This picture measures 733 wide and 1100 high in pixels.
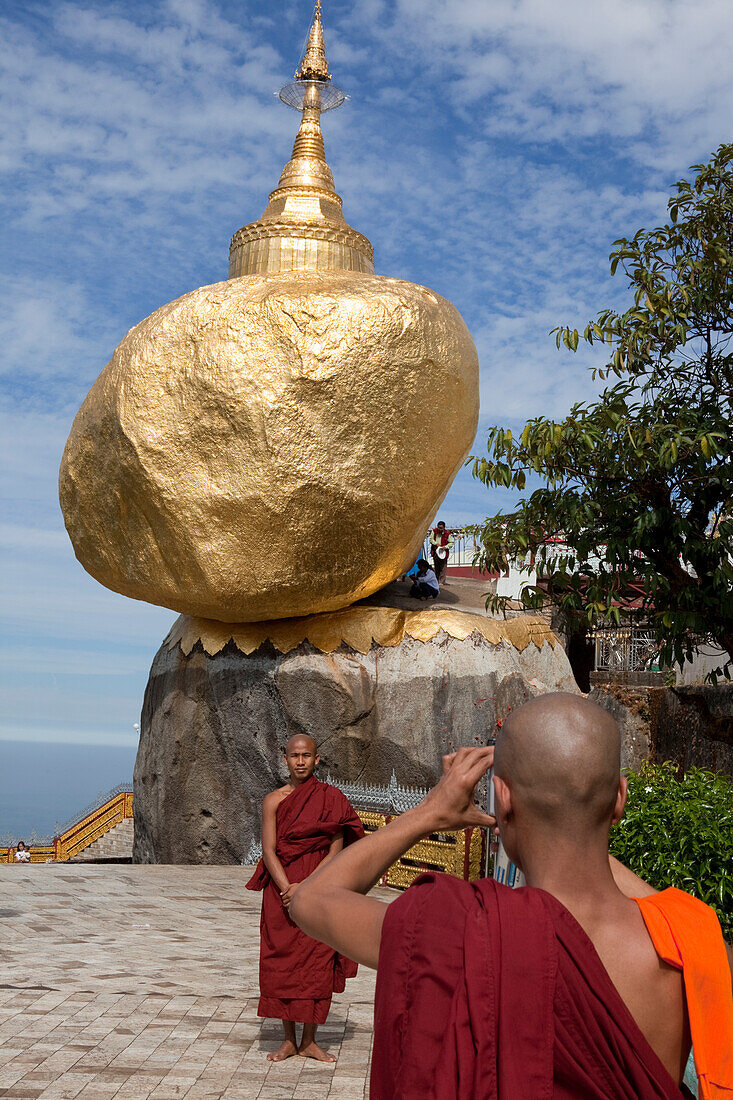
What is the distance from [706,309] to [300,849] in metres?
5.79

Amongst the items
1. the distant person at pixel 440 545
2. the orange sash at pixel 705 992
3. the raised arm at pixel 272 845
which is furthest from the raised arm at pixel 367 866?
the distant person at pixel 440 545

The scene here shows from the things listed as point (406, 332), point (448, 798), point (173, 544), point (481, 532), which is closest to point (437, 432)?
point (406, 332)

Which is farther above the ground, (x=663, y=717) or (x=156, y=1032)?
(x=663, y=717)

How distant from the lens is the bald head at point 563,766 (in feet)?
5.62

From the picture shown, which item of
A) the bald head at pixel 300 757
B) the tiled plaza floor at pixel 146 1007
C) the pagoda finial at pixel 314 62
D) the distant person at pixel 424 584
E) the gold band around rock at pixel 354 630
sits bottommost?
the tiled plaza floor at pixel 146 1007

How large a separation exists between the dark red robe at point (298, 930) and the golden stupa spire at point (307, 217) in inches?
337

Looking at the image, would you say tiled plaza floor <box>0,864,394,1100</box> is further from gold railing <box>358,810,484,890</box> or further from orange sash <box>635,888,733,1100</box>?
orange sash <box>635,888,733,1100</box>

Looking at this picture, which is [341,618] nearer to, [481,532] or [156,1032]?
[481,532]

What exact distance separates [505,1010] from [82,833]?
71.2 ft

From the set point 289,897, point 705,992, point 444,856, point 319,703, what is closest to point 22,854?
point 319,703

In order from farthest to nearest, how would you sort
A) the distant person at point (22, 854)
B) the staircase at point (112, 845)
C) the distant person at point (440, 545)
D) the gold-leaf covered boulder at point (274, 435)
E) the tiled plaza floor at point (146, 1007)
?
the staircase at point (112, 845) → the distant person at point (22, 854) → the distant person at point (440, 545) → the gold-leaf covered boulder at point (274, 435) → the tiled plaza floor at point (146, 1007)

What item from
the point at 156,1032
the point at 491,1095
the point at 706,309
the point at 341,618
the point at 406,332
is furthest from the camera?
the point at 341,618

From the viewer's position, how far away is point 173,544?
37.4ft

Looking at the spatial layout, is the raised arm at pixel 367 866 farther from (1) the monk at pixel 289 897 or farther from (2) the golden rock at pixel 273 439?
(2) the golden rock at pixel 273 439
